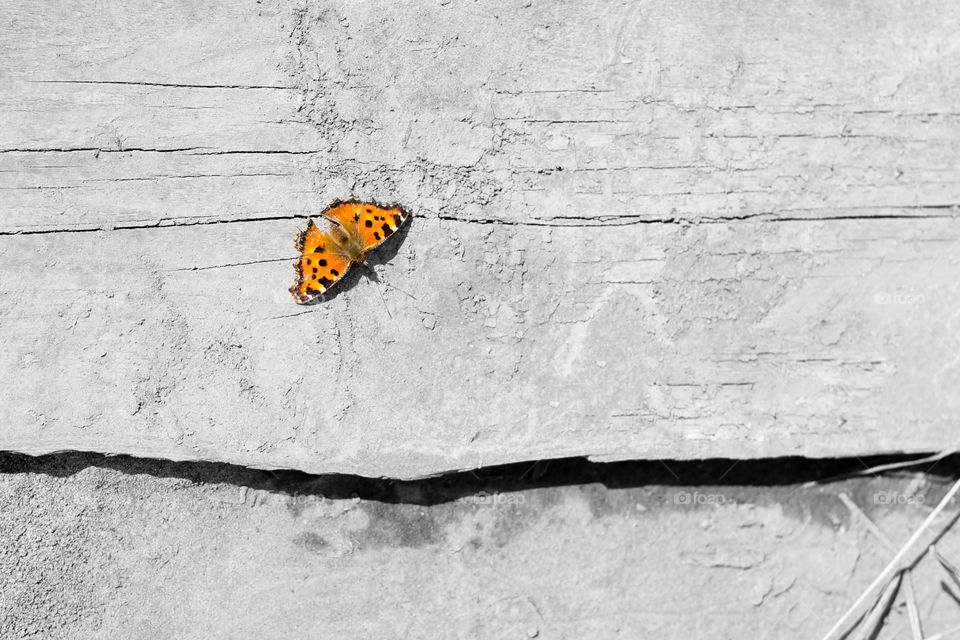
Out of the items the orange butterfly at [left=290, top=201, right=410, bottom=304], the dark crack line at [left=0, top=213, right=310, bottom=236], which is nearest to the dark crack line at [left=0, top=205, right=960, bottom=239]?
the dark crack line at [left=0, top=213, right=310, bottom=236]

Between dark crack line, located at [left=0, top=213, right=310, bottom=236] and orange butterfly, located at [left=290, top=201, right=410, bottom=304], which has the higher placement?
orange butterfly, located at [left=290, top=201, right=410, bottom=304]

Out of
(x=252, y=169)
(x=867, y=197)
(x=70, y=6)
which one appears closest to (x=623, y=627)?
(x=867, y=197)

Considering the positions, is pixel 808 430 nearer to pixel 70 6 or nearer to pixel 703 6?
pixel 703 6

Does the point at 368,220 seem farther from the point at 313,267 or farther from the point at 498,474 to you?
the point at 498,474

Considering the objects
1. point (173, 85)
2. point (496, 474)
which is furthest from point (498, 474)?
point (173, 85)
